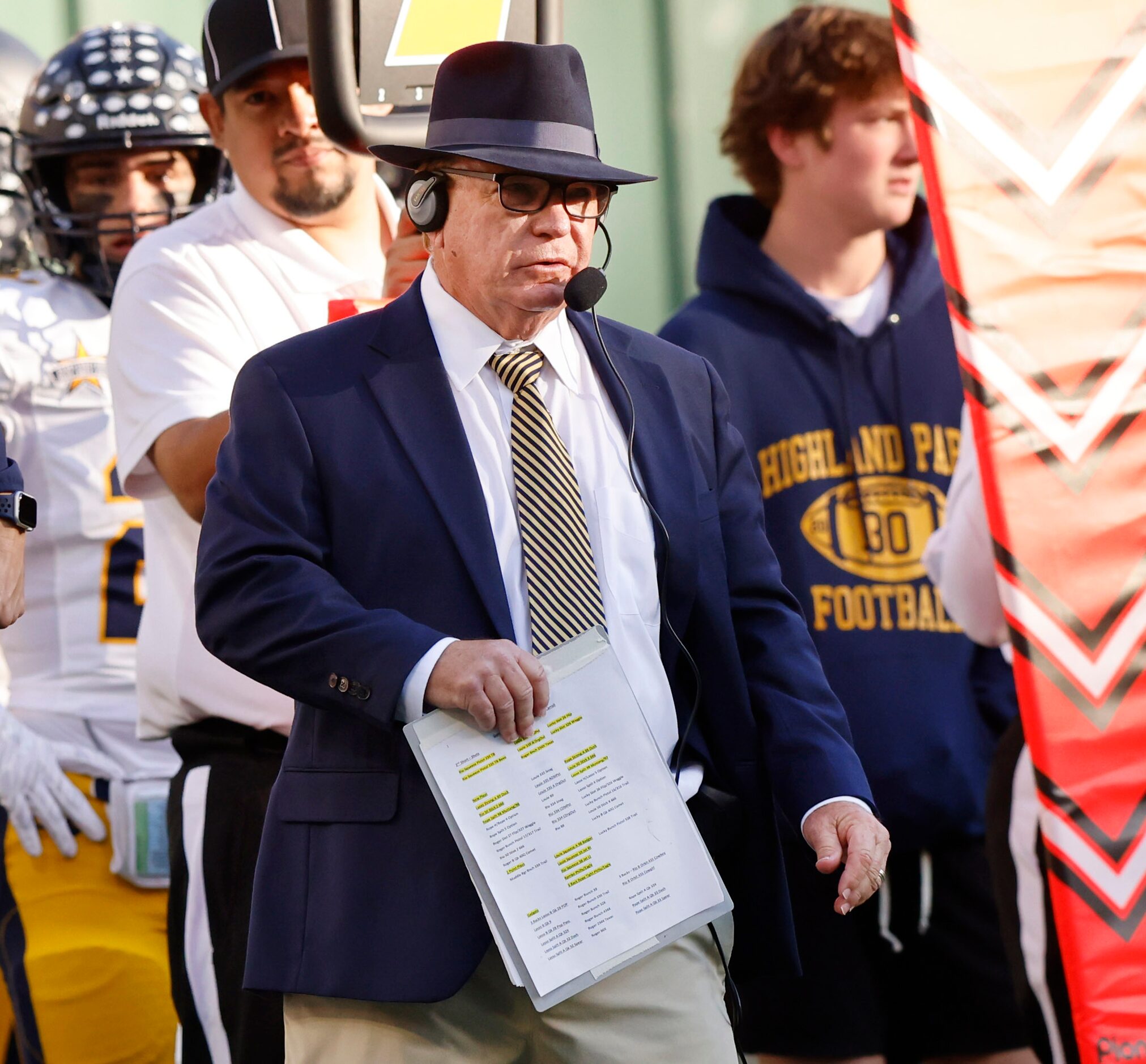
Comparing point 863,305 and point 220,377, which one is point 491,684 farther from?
point 863,305

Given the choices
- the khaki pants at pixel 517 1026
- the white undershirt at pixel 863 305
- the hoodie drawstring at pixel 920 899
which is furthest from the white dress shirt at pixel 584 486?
the white undershirt at pixel 863 305

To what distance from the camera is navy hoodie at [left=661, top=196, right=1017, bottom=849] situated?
10.7ft

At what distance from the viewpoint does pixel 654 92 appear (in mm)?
5684

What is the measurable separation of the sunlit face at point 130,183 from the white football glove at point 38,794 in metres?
1.08

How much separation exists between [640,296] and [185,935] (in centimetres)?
320

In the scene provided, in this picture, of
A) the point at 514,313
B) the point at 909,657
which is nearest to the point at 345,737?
the point at 514,313

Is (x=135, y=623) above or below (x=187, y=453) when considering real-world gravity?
below

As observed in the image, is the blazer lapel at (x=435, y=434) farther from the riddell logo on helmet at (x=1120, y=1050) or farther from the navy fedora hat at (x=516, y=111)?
the riddell logo on helmet at (x=1120, y=1050)

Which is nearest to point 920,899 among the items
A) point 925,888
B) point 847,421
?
point 925,888

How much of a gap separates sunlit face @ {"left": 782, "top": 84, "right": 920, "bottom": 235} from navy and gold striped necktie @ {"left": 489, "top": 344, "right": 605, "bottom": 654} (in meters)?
1.41

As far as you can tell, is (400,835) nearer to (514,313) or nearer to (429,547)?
(429,547)

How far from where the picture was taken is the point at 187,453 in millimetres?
2770

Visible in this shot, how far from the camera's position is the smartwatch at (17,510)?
2193mm

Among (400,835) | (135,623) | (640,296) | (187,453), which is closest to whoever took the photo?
(400,835)
